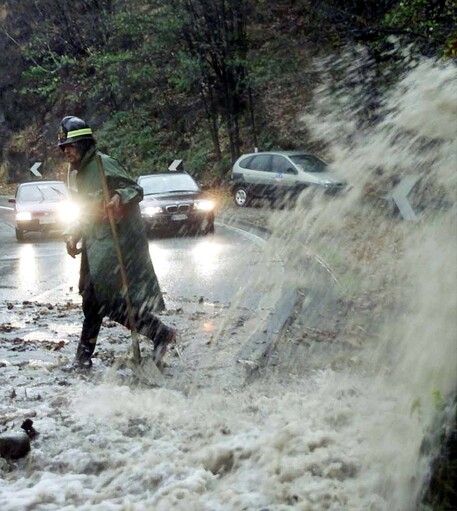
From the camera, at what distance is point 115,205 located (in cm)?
632

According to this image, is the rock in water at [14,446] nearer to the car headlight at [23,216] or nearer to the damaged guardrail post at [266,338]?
the damaged guardrail post at [266,338]

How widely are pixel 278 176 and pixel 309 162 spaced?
3.31 feet

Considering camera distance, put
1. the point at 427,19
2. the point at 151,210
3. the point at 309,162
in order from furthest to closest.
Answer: the point at 309,162
the point at 151,210
the point at 427,19

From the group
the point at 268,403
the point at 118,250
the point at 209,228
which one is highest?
the point at 118,250

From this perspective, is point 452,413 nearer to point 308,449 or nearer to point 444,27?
point 308,449

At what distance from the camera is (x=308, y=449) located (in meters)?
4.57

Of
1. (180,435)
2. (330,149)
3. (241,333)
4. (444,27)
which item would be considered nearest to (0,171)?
(330,149)

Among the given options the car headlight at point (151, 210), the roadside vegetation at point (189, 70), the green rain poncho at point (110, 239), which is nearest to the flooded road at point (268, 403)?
the green rain poncho at point (110, 239)

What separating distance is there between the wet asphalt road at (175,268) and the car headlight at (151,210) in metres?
0.82

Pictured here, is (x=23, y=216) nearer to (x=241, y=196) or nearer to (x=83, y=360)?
(x=241, y=196)

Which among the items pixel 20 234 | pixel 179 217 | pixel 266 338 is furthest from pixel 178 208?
pixel 266 338

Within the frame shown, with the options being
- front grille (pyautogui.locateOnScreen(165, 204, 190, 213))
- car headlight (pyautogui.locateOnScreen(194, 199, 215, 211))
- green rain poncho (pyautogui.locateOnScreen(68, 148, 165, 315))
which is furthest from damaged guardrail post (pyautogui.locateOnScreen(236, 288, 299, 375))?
car headlight (pyautogui.locateOnScreen(194, 199, 215, 211))

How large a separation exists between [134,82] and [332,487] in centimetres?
3490

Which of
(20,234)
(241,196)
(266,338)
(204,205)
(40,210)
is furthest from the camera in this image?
(241,196)
